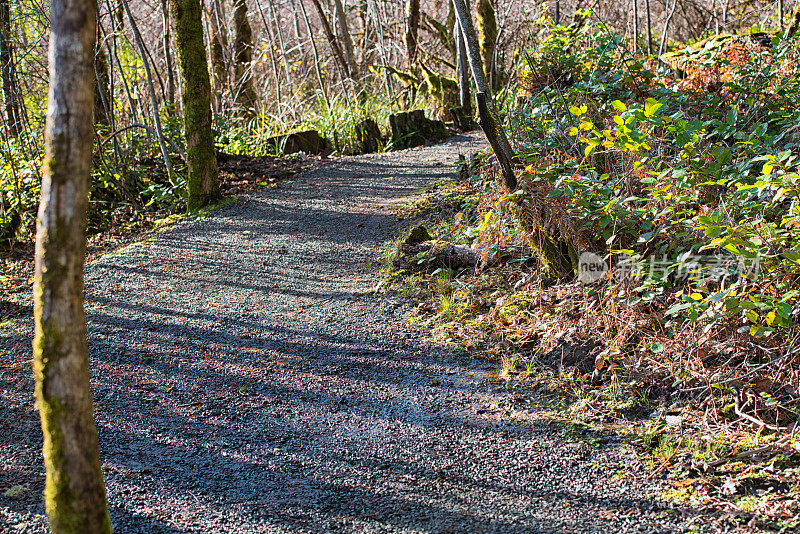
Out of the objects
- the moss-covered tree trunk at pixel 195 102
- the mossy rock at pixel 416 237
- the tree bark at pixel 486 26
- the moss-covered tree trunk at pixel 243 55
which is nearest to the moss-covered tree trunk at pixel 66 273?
the mossy rock at pixel 416 237

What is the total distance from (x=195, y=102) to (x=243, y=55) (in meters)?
7.02

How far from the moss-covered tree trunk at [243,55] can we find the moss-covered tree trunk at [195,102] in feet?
18.0

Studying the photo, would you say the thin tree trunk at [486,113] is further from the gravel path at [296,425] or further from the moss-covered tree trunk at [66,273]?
the moss-covered tree trunk at [66,273]

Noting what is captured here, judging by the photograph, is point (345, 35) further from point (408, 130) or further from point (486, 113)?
point (486, 113)

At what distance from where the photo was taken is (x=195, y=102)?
7.80 m

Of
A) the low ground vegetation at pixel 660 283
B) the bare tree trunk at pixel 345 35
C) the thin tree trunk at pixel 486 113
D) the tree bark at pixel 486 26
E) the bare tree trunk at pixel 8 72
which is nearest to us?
the low ground vegetation at pixel 660 283

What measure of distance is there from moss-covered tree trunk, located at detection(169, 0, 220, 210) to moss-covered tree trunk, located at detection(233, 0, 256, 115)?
18.0ft

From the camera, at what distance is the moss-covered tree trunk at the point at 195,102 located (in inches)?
300

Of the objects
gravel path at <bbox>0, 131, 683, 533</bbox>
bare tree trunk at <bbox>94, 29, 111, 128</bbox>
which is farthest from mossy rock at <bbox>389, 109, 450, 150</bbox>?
gravel path at <bbox>0, 131, 683, 533</bbox>

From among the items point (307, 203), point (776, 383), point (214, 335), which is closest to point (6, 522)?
point (214, 335)

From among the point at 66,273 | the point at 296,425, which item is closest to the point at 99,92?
the point at 296,425

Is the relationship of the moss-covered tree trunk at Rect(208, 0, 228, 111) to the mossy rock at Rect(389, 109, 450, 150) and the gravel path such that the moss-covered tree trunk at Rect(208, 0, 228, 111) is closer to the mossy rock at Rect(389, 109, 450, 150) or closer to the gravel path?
the mossy rock at Rect(389, 109, 450, 150)

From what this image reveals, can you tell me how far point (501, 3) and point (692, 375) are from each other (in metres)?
15.1

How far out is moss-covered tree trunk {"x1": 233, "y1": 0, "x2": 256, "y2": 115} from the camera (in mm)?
13633
